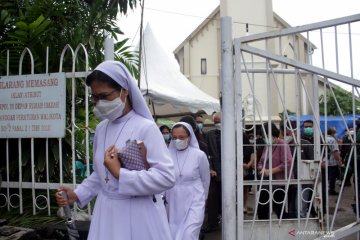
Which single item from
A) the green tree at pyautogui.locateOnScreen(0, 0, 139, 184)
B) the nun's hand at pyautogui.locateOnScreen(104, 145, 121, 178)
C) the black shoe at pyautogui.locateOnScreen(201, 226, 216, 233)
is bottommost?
the black shoe at pyautogui.locateOnScreen(201, 226, 216, 233)

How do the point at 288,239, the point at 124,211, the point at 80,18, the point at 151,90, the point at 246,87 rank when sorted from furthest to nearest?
the point at 246,87 → the point at 151,90 → the point at 80,18 → the point at 288,239 → the point at 124,211

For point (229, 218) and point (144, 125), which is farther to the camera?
point (229, 218)

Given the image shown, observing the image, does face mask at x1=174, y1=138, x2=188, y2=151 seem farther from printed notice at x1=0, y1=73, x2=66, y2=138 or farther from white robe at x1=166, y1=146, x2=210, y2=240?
printed notice at x1=0, y1=73, x2=66, y2=138

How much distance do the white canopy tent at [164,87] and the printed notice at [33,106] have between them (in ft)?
14.1

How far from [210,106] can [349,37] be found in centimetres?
664

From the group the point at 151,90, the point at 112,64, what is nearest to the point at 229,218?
the point at 112,64

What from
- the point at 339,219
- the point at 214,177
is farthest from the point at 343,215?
the point at 214,177

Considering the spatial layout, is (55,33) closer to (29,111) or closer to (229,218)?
(29,111)

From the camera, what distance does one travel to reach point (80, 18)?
5.06m

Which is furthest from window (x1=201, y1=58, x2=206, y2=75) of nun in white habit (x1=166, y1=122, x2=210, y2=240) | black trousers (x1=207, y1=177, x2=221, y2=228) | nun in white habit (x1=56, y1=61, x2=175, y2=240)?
nun in white habit (x1=56, y1=61, x2=175, y2=240)

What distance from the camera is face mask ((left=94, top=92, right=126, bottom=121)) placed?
2.28 m

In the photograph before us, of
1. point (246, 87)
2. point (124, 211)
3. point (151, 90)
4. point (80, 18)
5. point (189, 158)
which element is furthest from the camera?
point (246, 87)

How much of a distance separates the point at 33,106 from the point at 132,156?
6.89 ft

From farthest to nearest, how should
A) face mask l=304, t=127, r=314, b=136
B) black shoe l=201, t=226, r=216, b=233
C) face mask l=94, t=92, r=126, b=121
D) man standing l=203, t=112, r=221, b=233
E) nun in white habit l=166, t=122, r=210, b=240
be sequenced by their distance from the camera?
man standing l=203, t=112, r=221, b=233 → black shoe l=201, t=226, r=216, b=233 → face mask l=304, t=127, r=314, b=136 → nun in white habit l=166, t=122, r=210, b=240 → face mask l=94, t=92, r=126, b=121
